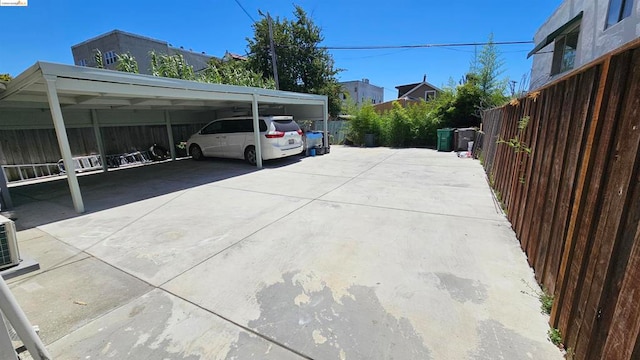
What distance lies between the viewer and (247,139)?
31.4 ft

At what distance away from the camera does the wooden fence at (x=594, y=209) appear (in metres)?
1.33

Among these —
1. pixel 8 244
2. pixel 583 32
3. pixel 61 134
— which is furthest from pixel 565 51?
pixel 8 244

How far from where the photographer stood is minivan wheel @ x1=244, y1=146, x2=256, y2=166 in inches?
377

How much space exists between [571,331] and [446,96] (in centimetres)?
1317

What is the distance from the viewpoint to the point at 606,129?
1613 millimetres

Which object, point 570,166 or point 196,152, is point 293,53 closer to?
point 196,152

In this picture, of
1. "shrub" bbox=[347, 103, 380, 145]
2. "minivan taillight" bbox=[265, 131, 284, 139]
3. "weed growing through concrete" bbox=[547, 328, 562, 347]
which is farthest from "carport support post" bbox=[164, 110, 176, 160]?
"weed growing through concrete" bbox=[547, 328, 562, 347]

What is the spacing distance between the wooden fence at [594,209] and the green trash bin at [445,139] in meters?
9.92

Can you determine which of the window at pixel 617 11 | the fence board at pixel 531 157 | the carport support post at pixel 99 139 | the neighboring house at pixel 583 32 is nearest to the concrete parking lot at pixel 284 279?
the fence board at pixel 531 157

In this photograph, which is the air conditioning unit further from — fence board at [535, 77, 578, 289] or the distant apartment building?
the distant apartment building

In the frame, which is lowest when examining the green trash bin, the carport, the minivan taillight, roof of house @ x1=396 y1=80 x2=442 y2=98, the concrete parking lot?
the concrete parking lot

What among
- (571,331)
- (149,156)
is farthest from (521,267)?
(149,156)

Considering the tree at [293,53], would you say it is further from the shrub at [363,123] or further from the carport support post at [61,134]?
the carport support post at [61,134]

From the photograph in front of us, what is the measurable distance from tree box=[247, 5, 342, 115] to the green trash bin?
39.8 ft
